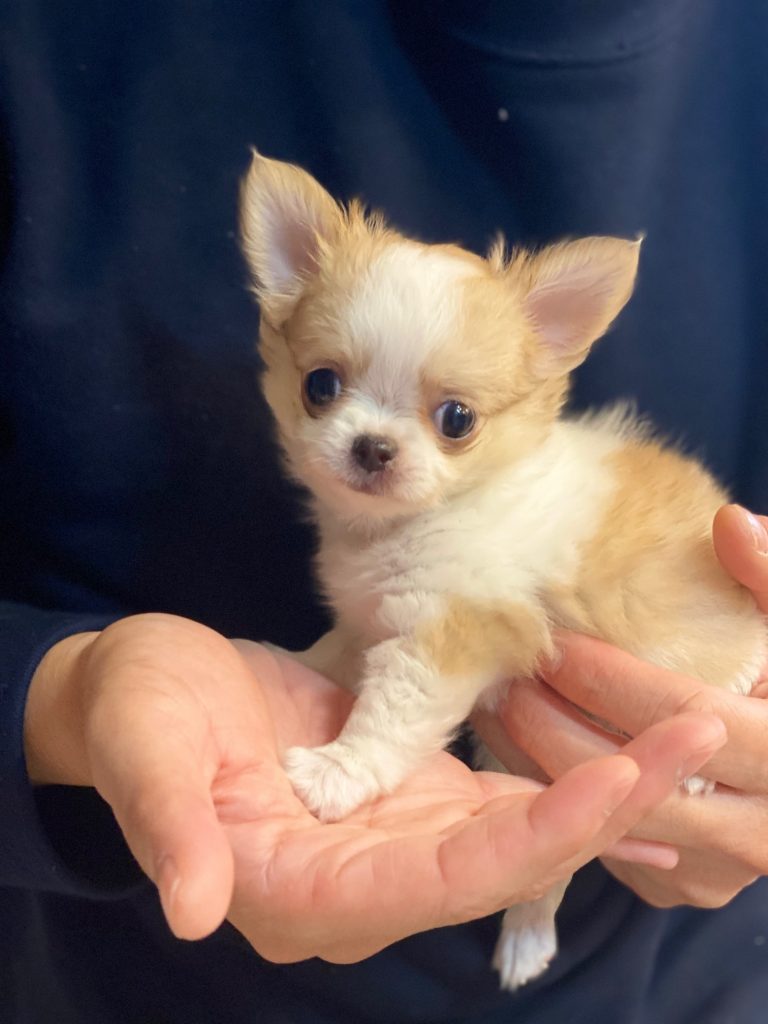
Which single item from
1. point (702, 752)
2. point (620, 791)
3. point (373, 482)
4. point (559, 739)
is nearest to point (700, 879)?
point (559, 739)

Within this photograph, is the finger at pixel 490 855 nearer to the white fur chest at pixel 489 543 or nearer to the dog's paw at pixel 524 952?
the white fur chest at pixel 489 543

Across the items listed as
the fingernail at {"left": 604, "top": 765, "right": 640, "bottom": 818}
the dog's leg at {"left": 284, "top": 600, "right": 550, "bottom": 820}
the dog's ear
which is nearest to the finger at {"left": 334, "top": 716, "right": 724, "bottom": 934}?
the fingernail at {"left": 604, "top": 765, "right": 640, "bottom": 818}

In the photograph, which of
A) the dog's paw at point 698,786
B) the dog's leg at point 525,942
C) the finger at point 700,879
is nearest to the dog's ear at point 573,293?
the dog's paw at point 698,786

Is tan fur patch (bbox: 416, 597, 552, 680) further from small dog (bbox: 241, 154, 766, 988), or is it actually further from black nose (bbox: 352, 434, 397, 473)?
black nose (bbox: 352, 434, 397, 473)

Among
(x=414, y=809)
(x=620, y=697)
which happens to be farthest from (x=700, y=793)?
(x=414, y=809)

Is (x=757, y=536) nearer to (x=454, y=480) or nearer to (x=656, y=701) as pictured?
(x=656, y=701)
